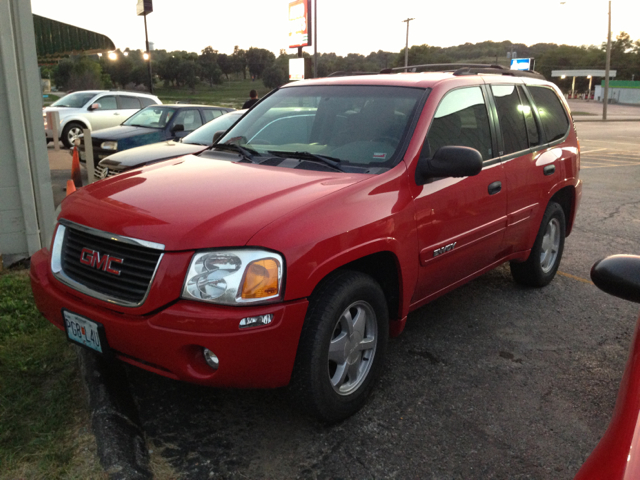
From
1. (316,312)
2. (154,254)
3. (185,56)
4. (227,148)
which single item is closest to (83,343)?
(154,254)

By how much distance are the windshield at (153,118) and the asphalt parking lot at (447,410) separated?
24.6 feet

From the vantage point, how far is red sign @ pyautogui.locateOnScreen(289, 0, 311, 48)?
33500 millimetres

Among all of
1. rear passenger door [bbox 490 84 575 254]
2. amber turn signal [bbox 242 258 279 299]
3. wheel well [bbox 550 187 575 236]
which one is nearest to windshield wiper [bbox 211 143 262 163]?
amber turn signal [bbox 242 258 279 299]

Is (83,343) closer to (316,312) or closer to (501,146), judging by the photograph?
(316,312)

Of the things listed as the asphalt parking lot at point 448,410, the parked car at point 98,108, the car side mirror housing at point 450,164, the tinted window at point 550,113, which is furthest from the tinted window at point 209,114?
the car side mirror housing at point 450,164

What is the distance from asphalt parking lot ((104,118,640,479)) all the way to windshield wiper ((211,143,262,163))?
146 cm

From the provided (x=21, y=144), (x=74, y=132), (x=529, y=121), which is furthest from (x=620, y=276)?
(x=74, y=132)

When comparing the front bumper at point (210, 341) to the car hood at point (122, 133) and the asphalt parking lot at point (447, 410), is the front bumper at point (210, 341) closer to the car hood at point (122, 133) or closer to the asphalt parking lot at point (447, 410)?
the asphalt parking lot at point (447, 410)

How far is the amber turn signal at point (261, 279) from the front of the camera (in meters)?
2.48

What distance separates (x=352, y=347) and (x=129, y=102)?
15.5 metres

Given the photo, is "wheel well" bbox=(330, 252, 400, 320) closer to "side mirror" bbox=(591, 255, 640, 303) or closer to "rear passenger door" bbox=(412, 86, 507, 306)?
"rear passenger door" bbox=(412, 86, 507, 306)

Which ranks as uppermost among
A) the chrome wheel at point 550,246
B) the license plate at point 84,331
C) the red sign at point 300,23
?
the red sign at point 300,23

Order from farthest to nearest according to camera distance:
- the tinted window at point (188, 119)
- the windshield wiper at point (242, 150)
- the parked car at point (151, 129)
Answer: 1. the tinted window at point (188, 119)
2. the parked car at point (151, 129)
3. the windshield wiper at point (242, 150)

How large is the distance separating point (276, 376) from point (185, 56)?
10262cm
